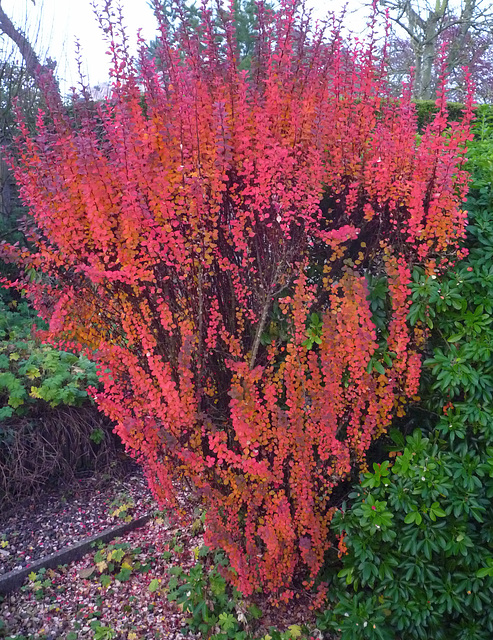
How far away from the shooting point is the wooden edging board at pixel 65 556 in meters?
3.17

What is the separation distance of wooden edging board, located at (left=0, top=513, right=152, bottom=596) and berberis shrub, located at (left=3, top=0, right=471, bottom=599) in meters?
0.98

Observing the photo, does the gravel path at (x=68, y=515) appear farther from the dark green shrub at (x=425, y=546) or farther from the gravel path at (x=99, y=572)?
the dark green shrub at (x=425, y=546)

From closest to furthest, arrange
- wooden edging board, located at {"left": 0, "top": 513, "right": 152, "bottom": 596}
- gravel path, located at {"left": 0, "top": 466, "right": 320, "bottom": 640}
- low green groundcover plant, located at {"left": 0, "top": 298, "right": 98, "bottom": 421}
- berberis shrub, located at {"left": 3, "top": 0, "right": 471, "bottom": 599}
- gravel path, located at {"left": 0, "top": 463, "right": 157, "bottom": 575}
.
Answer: berberis shrub, located at {"left": 3, "top": 0, "right": 471, "bottom": 599}, gravel path, located at {"left": 0, "top": 466, "right": 320, "bottom": 640}, wooden edging board, located at {"left": 0, "top": 513, "right": 152, "bottom": 596}, gravel path, located at {"left": 0, "top": 463, "right": 157, "bottom": 575}, low green groundcover plant, located at {"left": 0, "top": 298, "right": 98, "bottom": 421}

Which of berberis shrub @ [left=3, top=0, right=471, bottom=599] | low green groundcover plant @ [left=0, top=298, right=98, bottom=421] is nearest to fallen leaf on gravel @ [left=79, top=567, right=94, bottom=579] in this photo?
berberis shrub @ [left=3, top=0, right=471, bottom=599]

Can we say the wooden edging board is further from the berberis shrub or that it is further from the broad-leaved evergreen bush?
the broad-leaved evergreen bush

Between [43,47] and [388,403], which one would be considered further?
[43,47]

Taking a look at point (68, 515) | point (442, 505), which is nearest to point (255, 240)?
point (442, 505)

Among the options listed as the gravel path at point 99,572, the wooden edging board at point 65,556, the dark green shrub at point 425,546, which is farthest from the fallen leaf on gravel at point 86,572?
the dark green shrub at point 425,546

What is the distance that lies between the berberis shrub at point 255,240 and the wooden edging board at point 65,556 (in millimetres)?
983

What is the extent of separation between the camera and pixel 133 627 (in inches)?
112

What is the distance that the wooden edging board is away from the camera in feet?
10.4

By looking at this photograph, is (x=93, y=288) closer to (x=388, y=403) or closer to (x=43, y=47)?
(x=388, y=403)

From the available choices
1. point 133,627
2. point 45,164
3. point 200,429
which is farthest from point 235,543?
point 45,164

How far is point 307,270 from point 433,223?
0.74 m
